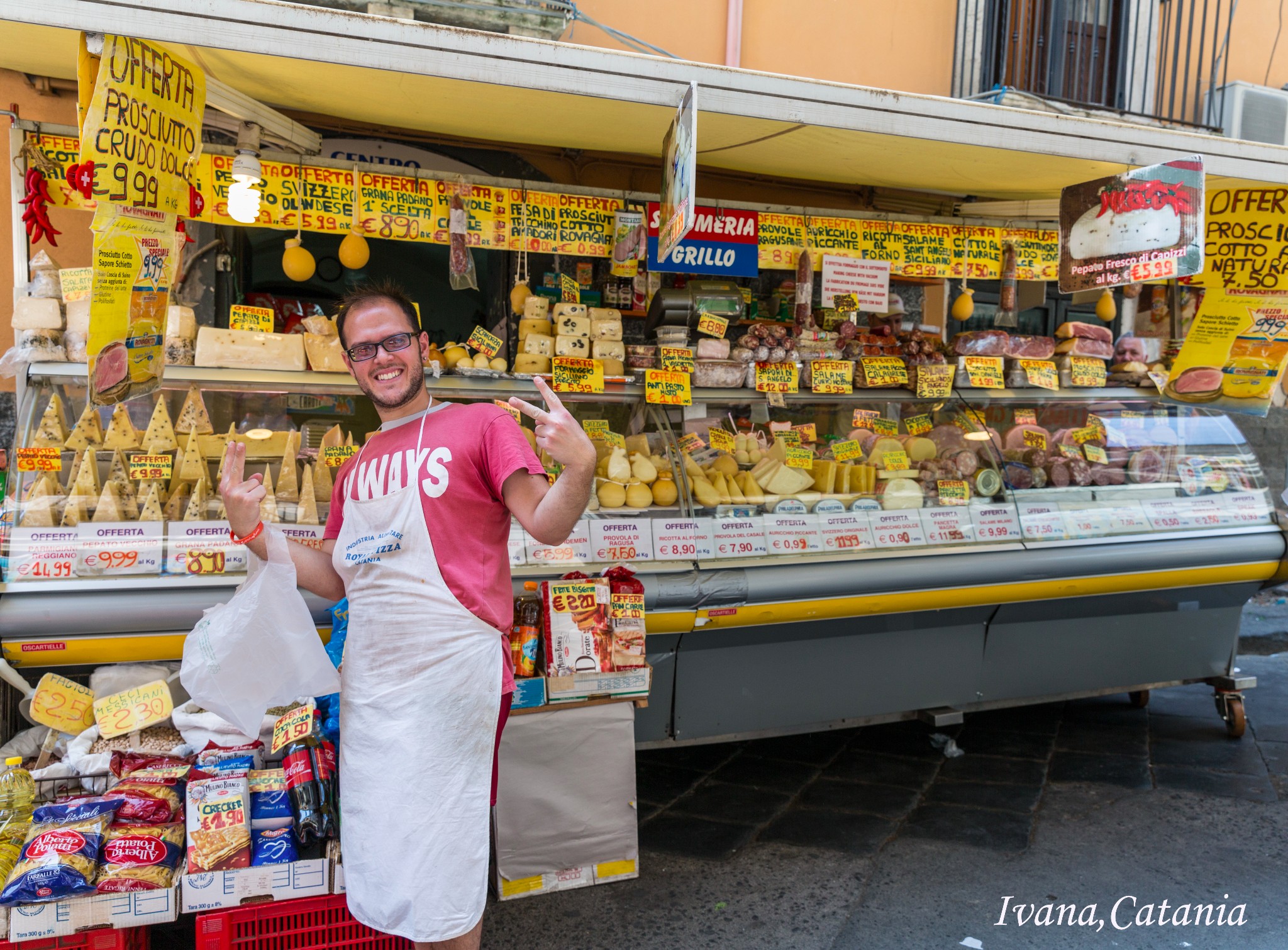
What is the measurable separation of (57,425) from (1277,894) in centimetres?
500

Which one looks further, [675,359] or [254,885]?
[675,359]

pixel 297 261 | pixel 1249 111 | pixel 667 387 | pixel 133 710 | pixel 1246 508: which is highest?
pixel 1249 111

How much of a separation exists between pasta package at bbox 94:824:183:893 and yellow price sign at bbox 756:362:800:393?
304 cm

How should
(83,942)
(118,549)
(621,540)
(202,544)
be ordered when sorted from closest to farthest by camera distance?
(83,942) → (118,549) → (202,544) → (621,540)

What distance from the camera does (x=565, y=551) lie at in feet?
12.2

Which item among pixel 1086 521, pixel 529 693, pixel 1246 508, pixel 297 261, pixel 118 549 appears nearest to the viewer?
pixel 529 693

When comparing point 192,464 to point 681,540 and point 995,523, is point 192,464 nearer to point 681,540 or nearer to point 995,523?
point 681,540

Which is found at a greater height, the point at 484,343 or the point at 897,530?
the point at 484,343

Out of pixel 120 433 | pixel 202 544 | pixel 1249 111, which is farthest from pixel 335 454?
pixel 1249 111

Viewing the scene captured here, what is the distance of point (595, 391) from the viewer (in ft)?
13.4

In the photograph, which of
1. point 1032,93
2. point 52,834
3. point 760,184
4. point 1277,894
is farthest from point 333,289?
point 1277,894

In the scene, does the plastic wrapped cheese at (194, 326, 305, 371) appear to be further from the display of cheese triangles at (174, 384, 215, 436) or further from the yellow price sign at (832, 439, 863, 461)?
the yellow price sign at (832, 439, 863, 461)

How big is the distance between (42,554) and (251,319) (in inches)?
45.8

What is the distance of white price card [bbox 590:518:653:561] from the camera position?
12.4 ft
